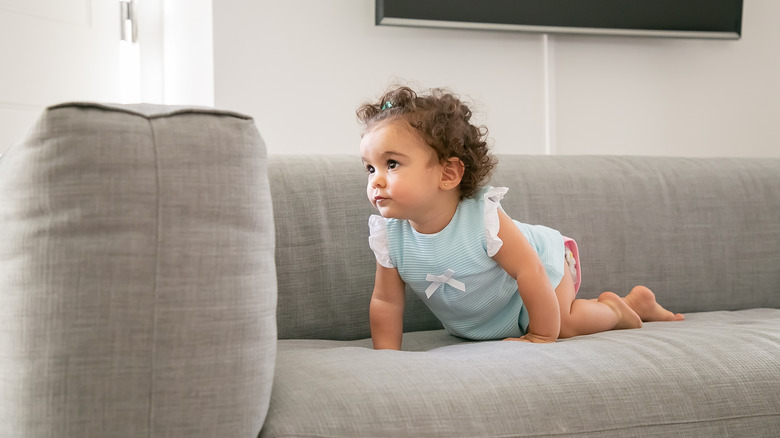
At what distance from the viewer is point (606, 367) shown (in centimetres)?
101

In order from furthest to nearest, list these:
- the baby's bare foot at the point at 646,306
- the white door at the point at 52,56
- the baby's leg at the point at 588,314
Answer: the white door at the point at 52,56 < the baby's bare foot at the point at 646,306 < the baby's leg at the point at 588,314

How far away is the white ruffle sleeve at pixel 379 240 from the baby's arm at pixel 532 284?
19 centimetres

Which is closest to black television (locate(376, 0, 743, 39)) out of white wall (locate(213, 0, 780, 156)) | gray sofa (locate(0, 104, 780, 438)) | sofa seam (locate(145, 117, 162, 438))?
white wall (locate(213, 0, 780, 156))

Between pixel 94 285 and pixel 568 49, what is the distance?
8.10 feet

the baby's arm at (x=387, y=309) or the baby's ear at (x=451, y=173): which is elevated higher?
the baby's ear at (x=451, y=173)

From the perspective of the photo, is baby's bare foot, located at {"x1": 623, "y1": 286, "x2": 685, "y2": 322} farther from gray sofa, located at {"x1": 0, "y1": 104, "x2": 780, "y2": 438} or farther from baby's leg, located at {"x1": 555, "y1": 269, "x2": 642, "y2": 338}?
gray sofa, located at {"x1": 0, "y1": 104, "x2": 780, "y2": 438}

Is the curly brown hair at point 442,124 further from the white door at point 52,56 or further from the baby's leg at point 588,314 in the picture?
the white door at point 52,56

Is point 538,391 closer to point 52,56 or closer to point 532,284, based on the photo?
point 532,284

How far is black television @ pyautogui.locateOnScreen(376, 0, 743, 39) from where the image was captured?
2676 mm

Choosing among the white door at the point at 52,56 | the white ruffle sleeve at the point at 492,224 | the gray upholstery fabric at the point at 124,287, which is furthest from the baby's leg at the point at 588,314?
the white door at the point at 52,56

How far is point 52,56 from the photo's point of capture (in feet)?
8.46

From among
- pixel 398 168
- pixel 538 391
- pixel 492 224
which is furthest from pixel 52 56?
pixel 538 391

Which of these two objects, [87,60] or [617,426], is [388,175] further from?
[87,60]

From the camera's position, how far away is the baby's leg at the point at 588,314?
4.68ft
